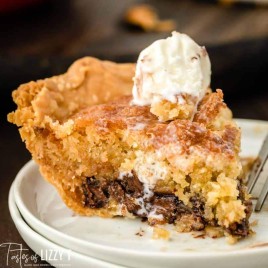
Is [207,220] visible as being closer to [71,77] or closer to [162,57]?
[162,57]

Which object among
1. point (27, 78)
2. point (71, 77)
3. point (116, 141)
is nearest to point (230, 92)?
point (27, 78)

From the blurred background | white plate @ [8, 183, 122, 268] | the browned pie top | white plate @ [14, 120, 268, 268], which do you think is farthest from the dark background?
the browned pie top

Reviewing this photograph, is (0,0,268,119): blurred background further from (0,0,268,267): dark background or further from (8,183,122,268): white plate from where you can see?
(8,183,122,268): white plate

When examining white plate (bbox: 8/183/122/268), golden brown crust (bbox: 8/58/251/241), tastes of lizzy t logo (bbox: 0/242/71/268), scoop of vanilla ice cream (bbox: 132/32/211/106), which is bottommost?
tastes of lizzy t logo (bbox: 0/242/71/268)

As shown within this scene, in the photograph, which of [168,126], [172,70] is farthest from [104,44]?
[168,126]

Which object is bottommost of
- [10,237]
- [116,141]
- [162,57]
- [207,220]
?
[10,237]

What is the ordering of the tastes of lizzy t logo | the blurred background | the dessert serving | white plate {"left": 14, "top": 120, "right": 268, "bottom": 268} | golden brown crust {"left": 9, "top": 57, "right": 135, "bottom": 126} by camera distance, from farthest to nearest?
the blurred background < golden brown crust {"left": 9, "top": 57, "right": 135, "bottom": 126} < the dessert serving < the tastes of lizzy t logo < white plate {"left": 14, "top": 120, "right": 268, "bottom": 268}

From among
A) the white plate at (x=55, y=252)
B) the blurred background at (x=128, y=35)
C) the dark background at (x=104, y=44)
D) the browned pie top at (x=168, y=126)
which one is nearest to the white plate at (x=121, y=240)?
the white plate at (x=55, y=252)
